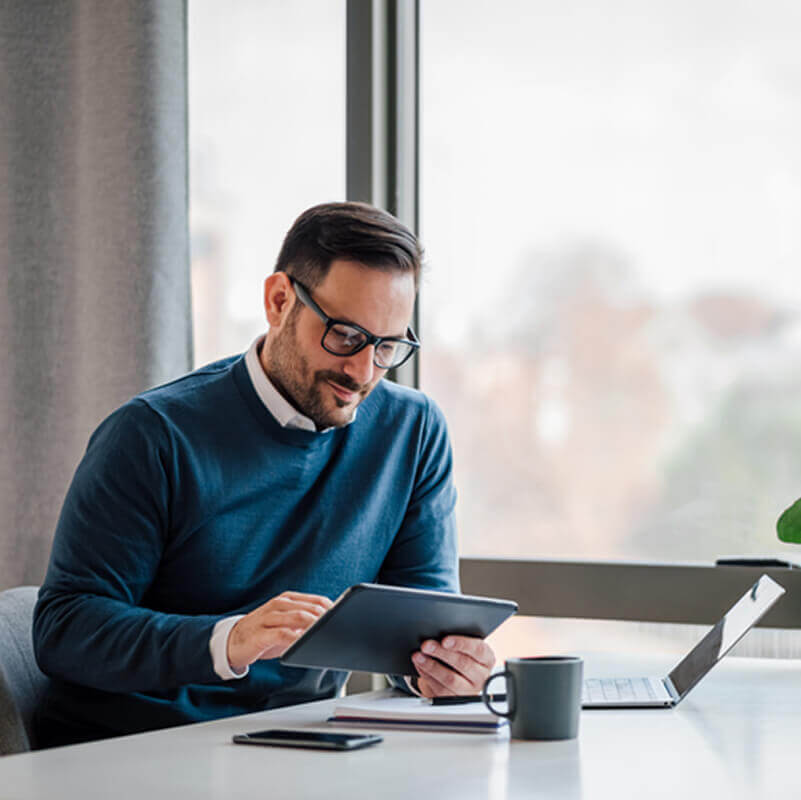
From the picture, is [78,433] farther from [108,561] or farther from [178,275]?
[108,561]

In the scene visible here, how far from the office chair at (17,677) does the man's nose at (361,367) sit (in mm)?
599

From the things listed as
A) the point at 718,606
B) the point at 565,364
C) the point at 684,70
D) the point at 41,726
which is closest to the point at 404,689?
the point at 41,726

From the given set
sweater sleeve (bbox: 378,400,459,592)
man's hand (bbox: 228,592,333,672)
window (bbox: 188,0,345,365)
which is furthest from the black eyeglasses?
window (bbox: 188,0,345,365)

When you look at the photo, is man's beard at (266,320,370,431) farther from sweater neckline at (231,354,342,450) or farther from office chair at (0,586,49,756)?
office chair at (0,586,49,756)

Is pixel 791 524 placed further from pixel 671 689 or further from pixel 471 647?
pixel 471 647

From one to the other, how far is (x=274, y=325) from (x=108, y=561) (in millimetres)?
460

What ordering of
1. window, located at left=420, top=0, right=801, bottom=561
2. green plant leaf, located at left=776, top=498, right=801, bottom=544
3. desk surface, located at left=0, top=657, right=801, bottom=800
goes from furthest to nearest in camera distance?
window, located at left=420, top=0, right=801, bottom=561
green plant leaf, located at left=776, top=498, right=801, bottom=544
desk surface, located at left=0, top=657, right=801, bottom=800

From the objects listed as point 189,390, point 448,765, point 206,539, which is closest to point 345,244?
Answer: point 189,390

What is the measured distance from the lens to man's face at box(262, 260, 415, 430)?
1.68m

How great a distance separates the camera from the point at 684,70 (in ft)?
6.96

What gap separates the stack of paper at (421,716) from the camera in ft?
4.19

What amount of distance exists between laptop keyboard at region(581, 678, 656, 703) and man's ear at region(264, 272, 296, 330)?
716mm

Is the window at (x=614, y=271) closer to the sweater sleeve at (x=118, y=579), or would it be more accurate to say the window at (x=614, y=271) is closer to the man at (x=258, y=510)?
the man at (x=258, y=510)

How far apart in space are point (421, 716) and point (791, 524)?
661 mm
